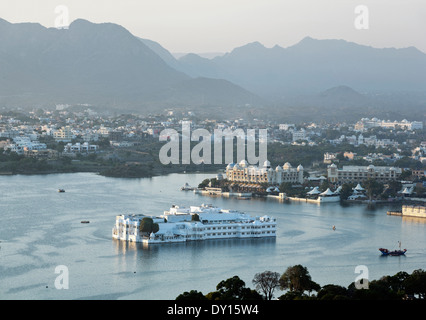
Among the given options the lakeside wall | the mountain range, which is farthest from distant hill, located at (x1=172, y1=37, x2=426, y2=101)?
the lakeside wall

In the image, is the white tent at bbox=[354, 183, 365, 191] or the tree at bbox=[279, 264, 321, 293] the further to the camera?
the white tent at bbox=[354, 183, 365, 191]

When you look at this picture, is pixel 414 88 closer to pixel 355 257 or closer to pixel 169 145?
pixel 169 145

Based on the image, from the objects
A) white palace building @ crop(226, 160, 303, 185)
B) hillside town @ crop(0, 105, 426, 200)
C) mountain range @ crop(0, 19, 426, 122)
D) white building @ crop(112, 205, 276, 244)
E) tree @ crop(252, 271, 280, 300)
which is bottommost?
tree @ crop(252, 271, 280, 300)

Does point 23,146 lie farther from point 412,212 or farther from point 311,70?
point 311,70

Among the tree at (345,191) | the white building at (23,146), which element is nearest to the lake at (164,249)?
the tree at (345,191)

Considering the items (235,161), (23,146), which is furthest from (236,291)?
(23,146)

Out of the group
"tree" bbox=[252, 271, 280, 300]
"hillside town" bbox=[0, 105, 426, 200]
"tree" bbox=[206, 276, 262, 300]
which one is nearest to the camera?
"tree" bbox=[206, 276, 262, 300]

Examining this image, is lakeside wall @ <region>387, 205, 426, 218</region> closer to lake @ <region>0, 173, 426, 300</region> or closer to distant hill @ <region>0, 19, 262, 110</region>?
lake @ <region>0, 173, 426, 300</region>
